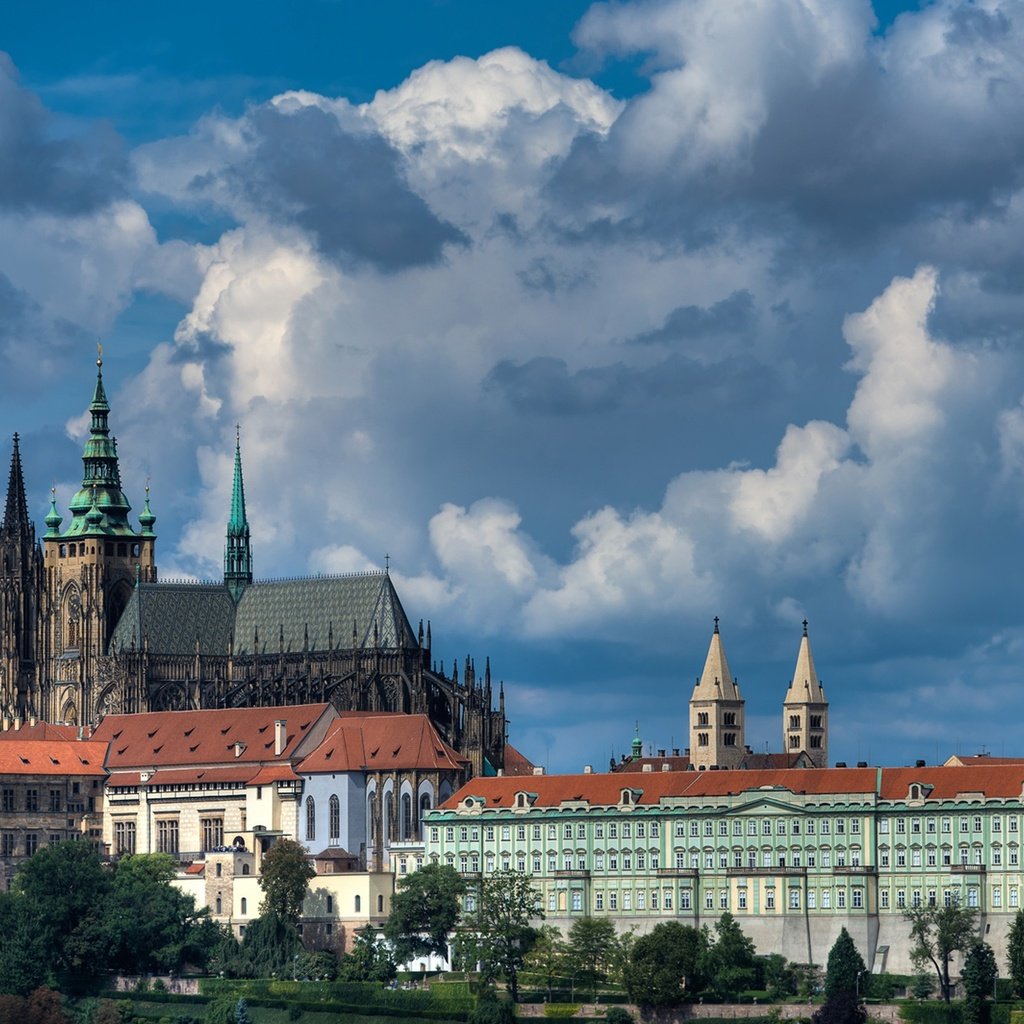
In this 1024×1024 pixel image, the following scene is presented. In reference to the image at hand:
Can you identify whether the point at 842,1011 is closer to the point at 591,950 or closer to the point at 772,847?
the point at 591,950

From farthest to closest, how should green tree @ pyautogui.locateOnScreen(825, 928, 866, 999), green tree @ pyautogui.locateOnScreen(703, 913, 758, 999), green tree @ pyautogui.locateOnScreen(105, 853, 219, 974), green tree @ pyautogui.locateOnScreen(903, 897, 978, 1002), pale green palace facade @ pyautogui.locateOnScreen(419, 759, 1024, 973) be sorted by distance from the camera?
green tree @ pyautogui.locateOnScreen(105, 853, 219, 974)
pale green palace facade @ pyautogui.locateOnScreen(419, 759, 1024, 973)
green tree @ pyautogui.locateOnScreen(703, 913, 758, 999)
green tree @ pyautogui.locateOnScreen(903, 897, 978, 1002)
green tree @ pyautogui.locateOnScreen(825, 928, 866, 999)

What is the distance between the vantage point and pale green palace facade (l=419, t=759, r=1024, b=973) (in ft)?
509

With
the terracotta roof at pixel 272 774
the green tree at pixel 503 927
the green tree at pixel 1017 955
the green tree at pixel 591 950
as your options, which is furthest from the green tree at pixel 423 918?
the green tree at pixel 1017 955

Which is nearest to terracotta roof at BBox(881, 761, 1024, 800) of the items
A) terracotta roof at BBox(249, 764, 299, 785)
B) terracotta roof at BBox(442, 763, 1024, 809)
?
terracotta roof at BBox(442, 763, 1024, 809)

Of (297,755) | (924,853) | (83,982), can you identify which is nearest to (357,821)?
(297,755)

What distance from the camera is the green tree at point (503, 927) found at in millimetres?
154375

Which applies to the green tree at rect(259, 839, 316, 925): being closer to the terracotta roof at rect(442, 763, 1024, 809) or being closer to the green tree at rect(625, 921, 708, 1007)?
the terracotta roof at rect(442, 763, 1024, 809)

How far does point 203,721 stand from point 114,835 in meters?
8.32

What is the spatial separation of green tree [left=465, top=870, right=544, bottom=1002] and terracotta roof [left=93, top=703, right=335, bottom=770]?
30601mm

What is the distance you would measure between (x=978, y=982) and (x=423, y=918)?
31895 mm

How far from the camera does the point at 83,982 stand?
166 meters

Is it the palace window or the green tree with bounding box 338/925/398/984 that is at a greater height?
the palace window

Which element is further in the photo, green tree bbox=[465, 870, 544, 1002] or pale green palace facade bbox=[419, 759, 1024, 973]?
pale green palace facade bbox=[419, 759, 1024, 973]

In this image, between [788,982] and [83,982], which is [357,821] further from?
[788,982]
